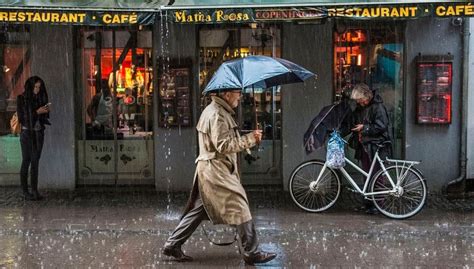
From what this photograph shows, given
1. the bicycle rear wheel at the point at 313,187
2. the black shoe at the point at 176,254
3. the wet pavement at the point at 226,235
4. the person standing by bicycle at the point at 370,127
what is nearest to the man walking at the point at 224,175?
the black shoe at the point at 176,254

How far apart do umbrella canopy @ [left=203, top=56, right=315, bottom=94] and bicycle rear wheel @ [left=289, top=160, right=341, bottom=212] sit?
7.61 ft

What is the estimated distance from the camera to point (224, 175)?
239 inches

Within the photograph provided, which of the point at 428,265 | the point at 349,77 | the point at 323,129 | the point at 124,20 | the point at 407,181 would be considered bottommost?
the point at 428,265

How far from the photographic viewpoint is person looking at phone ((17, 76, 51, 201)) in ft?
30.7

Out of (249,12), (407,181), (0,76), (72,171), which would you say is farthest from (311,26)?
(0,76)

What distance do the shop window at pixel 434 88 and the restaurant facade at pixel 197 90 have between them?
0.02 meters

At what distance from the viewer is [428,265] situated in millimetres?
6262

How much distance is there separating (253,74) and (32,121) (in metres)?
4.61

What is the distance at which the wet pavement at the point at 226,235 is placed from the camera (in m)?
6.43

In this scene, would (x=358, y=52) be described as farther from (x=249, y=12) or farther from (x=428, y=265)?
(x=428, y=265)

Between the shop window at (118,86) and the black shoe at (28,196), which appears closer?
the black shoe at (28,196)

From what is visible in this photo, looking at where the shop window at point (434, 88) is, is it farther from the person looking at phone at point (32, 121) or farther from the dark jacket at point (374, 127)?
the person looking at phone at point (32, 121)

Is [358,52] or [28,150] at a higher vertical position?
[358,52]

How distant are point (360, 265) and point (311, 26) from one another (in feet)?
15.7
